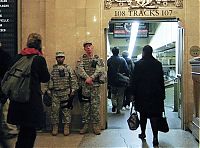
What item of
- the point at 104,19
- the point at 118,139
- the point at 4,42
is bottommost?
the point at 118,139

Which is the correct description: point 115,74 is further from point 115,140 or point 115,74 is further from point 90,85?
point 115,140

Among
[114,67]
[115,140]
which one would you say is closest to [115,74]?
[114,67]

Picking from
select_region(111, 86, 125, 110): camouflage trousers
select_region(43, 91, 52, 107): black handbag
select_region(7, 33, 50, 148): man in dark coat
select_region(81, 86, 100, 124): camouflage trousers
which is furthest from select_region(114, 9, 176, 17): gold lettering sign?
select_region(7, 33, 50, 148): man in dark coat

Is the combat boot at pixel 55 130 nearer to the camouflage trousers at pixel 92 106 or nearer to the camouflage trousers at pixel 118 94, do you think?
the camouflage trousers at pixel 92 106

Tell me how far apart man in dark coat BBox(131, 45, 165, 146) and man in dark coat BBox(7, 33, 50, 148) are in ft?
6.59

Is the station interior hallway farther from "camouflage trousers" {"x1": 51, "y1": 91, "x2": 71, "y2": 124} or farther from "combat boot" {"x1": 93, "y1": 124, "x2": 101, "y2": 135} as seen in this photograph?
"camouflage trousers" {"x1": 51, "y1": 91, "x2": 71, "y2": 124}

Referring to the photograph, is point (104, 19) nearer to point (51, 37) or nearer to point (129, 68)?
point (51, 37)

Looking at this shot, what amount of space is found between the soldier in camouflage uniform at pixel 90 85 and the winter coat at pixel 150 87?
39.4 inches

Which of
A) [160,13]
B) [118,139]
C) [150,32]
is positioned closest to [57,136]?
[118,139]

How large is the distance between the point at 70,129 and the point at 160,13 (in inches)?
114

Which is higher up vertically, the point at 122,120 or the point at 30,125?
the point at 30,125

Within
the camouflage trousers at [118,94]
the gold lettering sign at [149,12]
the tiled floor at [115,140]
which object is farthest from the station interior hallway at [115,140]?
the gold lettering sign at [149,12]

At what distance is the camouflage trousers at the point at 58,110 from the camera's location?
6.27 m

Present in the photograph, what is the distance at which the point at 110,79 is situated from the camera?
28.4 feet
